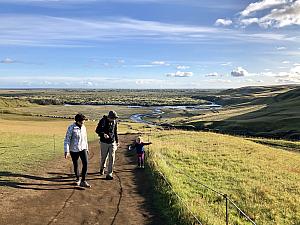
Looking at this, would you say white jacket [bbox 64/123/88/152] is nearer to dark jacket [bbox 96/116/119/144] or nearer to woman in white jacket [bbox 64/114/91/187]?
woman in white jacket [bbox 64/114/91/187]

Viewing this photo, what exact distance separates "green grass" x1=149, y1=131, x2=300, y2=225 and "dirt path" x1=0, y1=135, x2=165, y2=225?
1.25 m

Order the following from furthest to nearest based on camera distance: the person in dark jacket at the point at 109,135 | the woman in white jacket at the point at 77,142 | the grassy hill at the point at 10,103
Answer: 1. the grassy hill at the point at 10,103
2. the person in dark jacket at the point at 109,135
3. the woman in white jacket at the point at 77,142

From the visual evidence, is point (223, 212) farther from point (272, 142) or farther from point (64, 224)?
point (272, 142)

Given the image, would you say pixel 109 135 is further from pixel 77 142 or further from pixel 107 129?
pixel 77 142

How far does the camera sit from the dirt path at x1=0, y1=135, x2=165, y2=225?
33.2 ft

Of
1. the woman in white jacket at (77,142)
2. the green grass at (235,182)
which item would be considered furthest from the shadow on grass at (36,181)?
the green grass at (235,182)

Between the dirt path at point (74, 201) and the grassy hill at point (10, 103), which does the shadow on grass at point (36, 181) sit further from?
the grassy hill at point (10, 103)

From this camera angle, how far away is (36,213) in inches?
411

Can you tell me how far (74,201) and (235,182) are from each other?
380 inches

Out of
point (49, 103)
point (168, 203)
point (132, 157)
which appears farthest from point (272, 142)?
point (49, 103)

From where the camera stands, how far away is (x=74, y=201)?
38.3ft

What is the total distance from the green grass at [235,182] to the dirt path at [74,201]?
1.25 m

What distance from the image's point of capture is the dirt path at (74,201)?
1012 centimetres

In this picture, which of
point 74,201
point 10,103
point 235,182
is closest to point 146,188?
point 74,201
